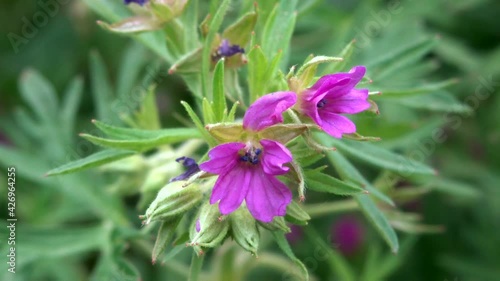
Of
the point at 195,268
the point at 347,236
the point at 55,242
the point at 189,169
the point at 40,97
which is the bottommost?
the point at 347,236

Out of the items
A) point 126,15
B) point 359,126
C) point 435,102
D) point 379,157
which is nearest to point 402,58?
point 435,102

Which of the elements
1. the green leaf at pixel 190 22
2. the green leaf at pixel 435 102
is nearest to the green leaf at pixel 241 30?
the green leaf at pixel 190 22

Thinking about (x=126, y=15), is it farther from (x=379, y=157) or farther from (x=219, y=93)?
(x=379, y=157)

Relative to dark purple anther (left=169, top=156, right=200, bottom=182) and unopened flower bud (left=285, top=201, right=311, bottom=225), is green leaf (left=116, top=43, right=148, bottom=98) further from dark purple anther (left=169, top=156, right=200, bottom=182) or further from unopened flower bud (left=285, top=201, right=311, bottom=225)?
unopened flower bud (left=285, top=201, right=311, bottom=225)

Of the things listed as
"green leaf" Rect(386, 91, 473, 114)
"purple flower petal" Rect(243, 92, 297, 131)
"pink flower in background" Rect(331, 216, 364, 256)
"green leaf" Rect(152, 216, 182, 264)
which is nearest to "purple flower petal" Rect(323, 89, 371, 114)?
"purple flower petal" Rect(243, 92, 297, 131)

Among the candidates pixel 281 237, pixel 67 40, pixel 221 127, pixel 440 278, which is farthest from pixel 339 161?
pixel 67 40

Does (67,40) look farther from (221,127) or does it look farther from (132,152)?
(221,127)
